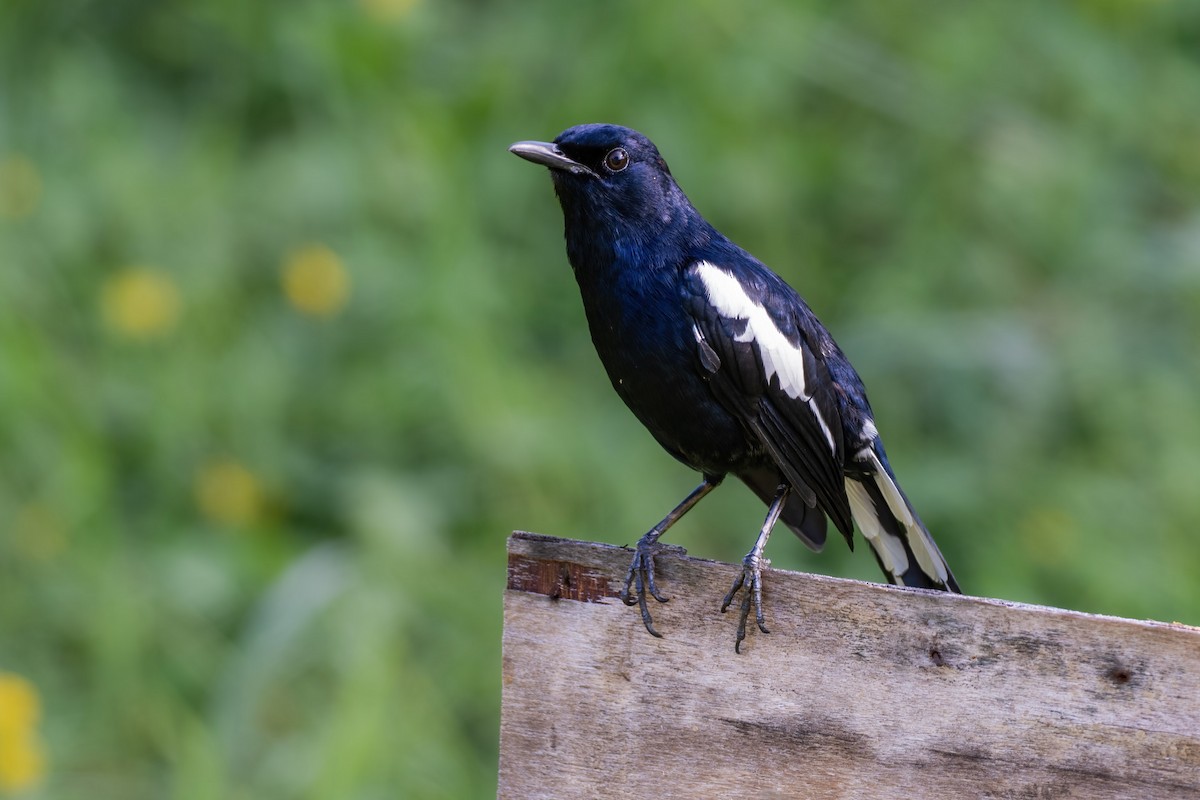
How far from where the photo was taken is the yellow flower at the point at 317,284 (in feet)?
16.1

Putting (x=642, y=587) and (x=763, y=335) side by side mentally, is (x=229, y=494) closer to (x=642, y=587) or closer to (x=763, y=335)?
(x=763, y=335)

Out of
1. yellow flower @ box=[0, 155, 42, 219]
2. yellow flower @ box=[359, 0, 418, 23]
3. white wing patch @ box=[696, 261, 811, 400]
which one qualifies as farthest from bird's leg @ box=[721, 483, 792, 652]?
yellow flower @ box=[0, 155, 42, 219]

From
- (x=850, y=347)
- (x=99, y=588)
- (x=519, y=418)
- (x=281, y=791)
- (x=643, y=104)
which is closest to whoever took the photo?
(x=281, y=791)

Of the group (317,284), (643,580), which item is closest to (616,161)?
(643,580)

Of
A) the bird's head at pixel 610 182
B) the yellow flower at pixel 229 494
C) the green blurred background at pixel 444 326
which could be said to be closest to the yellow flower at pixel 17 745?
the green blurred background at pixel 444 326

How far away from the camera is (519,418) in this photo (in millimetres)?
4621

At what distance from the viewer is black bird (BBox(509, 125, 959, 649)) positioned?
9.51 ft

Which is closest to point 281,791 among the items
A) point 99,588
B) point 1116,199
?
point 99,588

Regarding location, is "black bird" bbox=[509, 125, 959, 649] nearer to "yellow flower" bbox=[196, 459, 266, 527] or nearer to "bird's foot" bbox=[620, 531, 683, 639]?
"bird's foot" bbox=[620, 531, 683, 639]

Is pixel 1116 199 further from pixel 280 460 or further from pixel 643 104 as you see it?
pixel 280 460

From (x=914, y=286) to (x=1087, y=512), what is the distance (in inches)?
42.7

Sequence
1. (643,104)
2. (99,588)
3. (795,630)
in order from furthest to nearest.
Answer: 1. (643,104)
2. (99,588)
3. (795,630)

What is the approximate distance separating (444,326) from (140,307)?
3.44 feet

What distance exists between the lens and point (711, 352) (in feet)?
9.50
